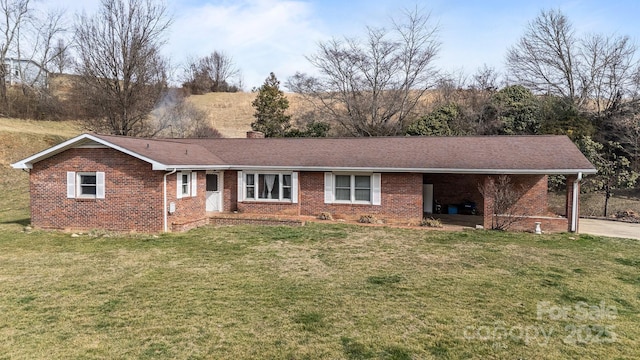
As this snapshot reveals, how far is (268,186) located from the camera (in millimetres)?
17281

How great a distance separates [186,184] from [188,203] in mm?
727

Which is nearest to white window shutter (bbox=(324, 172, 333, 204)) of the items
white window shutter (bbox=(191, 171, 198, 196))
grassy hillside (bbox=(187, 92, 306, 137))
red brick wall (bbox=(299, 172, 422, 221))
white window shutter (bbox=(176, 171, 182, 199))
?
red brick wall (bbox=(299, 172, 422, 221))

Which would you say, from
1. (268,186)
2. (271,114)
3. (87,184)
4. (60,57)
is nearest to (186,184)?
(87,184)

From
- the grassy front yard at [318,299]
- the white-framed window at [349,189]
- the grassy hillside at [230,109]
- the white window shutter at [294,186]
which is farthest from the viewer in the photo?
the grassy hillside at [230,109]

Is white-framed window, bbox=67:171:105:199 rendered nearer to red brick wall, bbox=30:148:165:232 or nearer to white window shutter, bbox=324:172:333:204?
red brick wall, bbox=30:148:165:232

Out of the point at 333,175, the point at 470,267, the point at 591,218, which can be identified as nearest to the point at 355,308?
the point at 470,267

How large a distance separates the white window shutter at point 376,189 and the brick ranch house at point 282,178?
4cm

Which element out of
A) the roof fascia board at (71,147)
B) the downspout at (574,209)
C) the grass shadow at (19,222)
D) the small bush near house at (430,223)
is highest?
the roof fascia board at (71,147)

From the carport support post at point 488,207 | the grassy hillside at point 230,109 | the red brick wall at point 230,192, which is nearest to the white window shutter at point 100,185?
the red brick wall at point 230,192

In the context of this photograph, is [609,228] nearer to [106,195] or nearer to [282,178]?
[282,178]

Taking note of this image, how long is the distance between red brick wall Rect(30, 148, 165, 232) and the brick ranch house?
0.12 feet

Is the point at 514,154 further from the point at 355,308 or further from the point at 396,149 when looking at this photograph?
the point at 355,308

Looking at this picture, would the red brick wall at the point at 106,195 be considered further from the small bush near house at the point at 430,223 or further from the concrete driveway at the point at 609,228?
the concrete driveway at the point at 609,228

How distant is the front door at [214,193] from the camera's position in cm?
1762
